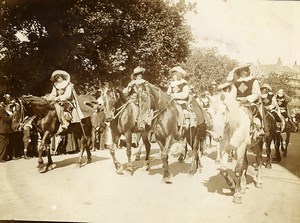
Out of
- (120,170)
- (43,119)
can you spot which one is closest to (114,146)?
(120,170)

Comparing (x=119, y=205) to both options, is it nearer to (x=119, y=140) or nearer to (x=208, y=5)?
(x=119, y=140)

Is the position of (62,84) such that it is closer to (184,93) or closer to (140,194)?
(184,93)

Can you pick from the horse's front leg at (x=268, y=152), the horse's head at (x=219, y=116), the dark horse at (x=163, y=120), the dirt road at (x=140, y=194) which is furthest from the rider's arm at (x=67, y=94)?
the horse's front leg at (x=268, y=152)

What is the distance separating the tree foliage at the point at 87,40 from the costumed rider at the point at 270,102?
3.17ft

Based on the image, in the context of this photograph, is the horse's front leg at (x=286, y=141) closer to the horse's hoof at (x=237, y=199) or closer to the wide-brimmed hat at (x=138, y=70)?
the horse's hoof at (x=237, y=199)

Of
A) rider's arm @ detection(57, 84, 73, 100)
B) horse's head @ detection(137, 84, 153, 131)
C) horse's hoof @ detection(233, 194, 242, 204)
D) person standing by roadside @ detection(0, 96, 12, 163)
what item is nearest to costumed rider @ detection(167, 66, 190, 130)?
horse's head @ detection(137, 84, 153, 131)

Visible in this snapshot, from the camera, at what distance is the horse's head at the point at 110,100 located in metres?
4.64

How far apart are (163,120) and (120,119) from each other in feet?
2.08

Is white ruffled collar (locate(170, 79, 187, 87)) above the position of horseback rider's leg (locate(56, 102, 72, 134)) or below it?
above

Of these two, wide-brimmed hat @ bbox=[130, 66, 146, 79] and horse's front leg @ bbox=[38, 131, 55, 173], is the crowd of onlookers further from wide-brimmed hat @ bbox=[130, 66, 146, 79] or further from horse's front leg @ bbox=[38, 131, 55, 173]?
wide-brimmed hat @ bbox=[130, 66, 146, 79]

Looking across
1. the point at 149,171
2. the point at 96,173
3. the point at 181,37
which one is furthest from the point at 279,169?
the point at 96,173

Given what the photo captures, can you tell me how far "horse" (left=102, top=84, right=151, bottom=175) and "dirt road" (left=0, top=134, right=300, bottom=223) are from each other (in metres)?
0.11

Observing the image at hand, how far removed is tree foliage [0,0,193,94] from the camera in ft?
14.9

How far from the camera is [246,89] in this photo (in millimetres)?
4086
